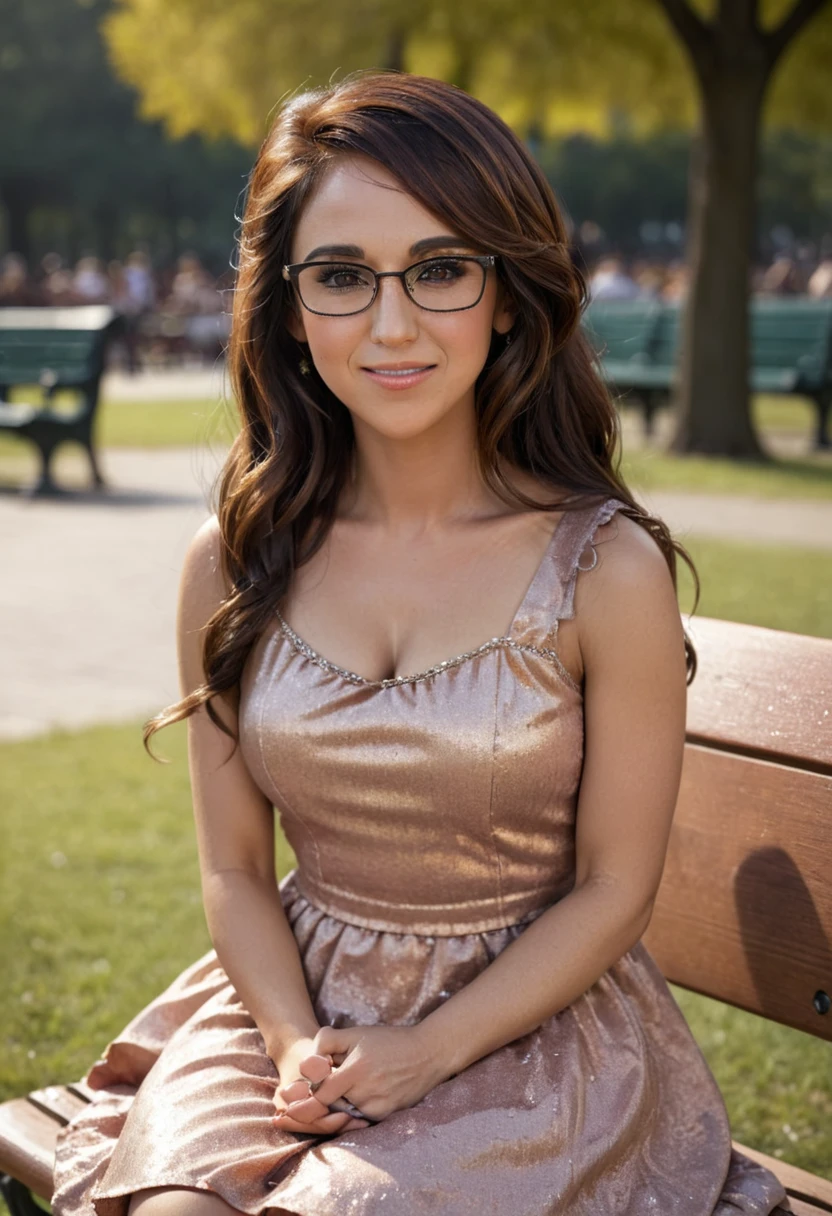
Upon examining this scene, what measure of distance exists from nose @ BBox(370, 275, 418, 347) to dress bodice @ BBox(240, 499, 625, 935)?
0.38 meters

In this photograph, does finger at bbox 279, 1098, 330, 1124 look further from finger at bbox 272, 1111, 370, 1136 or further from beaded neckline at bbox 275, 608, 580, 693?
beaded neckline at bbox 275, 608, 580, 693

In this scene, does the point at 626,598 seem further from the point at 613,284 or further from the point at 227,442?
the point at 613,284

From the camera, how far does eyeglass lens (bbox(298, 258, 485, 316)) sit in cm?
230

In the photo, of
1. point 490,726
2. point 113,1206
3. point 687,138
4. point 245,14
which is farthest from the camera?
point 687,138

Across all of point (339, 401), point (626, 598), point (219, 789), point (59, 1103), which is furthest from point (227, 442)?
point (626, 598)

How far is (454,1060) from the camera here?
214 cm

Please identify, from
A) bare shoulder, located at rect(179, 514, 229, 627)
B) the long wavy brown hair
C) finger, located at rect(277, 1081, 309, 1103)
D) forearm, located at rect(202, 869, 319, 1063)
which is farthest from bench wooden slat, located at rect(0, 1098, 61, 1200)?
bare shoulder, located at rect(179, 514, 229, 627)

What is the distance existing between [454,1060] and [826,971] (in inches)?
25.0

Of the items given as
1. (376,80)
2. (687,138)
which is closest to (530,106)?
(376,80)

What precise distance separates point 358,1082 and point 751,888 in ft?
2.54

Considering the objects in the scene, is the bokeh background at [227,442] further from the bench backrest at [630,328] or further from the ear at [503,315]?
the ear at [503,315]

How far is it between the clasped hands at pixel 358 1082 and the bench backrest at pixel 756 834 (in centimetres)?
64

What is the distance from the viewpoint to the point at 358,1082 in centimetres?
209

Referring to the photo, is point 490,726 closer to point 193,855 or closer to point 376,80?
point 376,80
